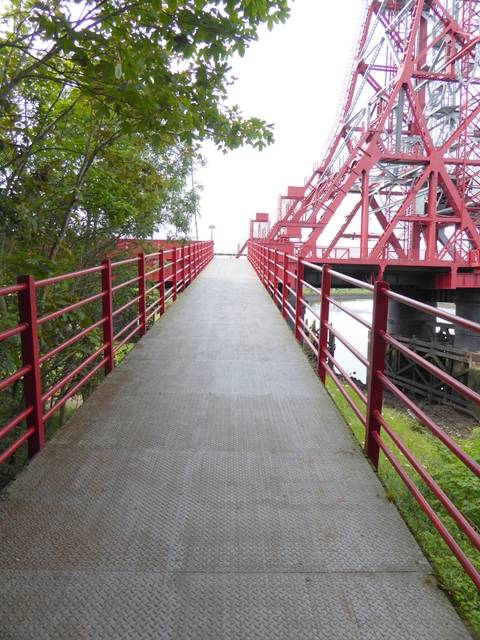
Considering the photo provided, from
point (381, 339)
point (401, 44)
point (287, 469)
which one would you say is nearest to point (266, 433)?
point (287, 469)

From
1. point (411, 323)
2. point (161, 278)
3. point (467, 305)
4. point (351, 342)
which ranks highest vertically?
point (161, 278)

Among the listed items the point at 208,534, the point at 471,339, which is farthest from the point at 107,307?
the point at 471,339

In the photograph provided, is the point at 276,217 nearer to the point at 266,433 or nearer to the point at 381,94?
the point at 381,94

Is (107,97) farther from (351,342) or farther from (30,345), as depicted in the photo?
(351,342)

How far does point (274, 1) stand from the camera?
195 inches

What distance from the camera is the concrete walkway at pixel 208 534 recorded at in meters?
2.07

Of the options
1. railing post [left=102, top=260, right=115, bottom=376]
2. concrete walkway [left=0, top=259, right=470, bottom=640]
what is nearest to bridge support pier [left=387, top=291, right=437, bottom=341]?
railing post [left=102, top=260, right=115, bottom=376]

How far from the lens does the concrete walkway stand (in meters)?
2.07

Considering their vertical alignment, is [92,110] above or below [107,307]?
above

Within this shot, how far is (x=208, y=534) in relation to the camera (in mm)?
2639

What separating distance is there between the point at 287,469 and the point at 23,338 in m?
2.01

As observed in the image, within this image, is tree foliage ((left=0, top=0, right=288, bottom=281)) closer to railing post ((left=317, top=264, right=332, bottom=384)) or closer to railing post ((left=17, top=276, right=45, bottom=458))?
railing post ((left=17, top=276, right=45, bottom=458))

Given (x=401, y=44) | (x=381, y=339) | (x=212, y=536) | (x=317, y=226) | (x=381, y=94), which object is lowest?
(x=212, y=536)

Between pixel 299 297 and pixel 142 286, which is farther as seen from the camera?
pixel 299 297
